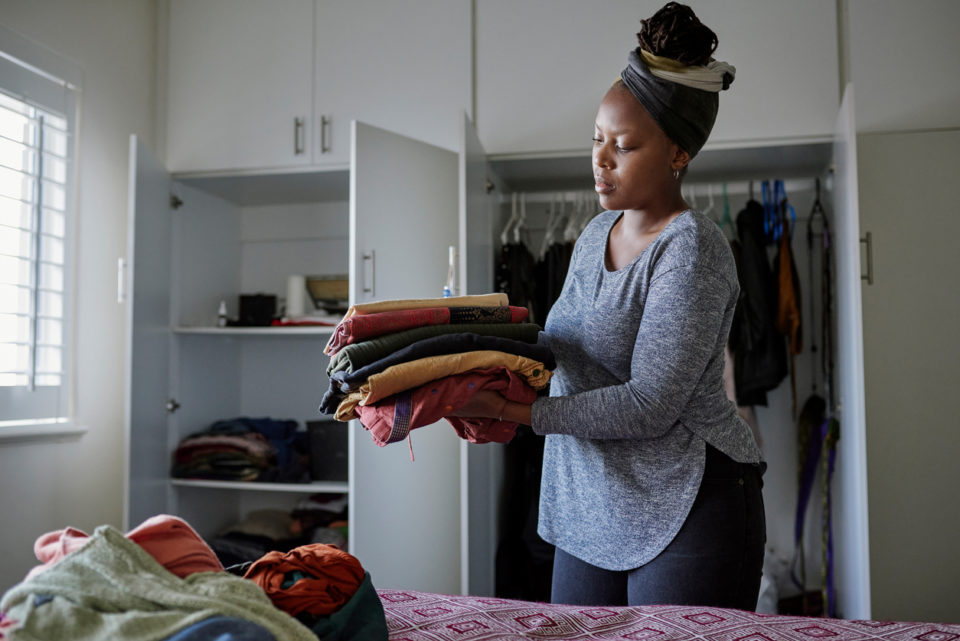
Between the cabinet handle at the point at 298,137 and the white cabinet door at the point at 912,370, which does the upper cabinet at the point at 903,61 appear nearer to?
the white cabinet door at the point at 912,370

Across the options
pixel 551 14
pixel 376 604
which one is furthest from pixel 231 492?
pixel 376 604

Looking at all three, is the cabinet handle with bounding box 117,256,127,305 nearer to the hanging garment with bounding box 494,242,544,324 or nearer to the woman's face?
the hanging garment with bounding box 494,242,544,324

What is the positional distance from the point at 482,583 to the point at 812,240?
180cm

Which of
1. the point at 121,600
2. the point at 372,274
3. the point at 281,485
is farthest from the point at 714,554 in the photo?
the point at 281,485

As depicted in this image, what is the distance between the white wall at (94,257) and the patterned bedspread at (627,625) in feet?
5.88

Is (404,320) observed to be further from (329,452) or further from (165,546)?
(329,452)

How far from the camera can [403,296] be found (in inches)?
105

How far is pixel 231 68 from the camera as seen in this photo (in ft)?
10.1

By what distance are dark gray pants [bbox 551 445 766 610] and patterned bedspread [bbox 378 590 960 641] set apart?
0.20ft

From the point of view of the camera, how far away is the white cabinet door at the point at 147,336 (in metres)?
2.67

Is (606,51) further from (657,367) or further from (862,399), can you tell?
(657,367)

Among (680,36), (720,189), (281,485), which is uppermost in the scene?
(720,189)

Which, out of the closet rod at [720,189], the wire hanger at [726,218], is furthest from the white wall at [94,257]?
the wire hanger at [726,218]

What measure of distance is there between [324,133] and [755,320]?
1.70 m
